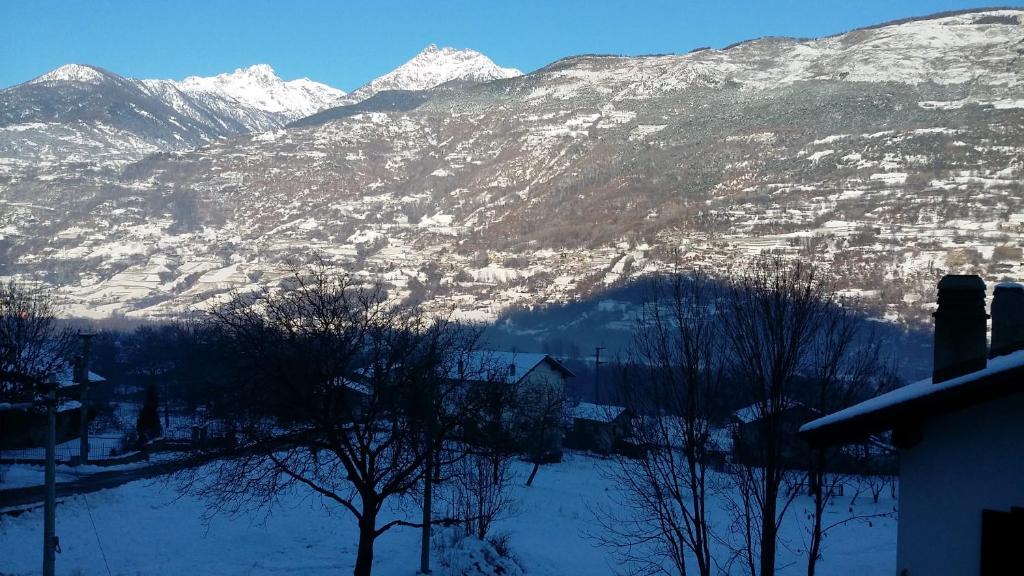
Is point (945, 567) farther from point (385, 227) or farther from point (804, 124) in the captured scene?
point (385, 227)

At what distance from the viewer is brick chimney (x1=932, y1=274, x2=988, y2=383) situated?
244 inches

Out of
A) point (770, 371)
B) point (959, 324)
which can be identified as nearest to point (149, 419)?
point (770, 371)

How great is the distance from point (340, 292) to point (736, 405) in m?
7.82

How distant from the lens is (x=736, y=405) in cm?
1409

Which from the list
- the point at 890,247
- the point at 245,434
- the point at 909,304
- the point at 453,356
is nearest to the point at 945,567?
the point at 245,434

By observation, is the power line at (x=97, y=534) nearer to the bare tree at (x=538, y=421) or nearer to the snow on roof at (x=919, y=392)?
the snow on roof at (x=919, y=392)

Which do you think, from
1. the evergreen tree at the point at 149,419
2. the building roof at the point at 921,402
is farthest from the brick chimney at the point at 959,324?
the evergreen tree at the point at 149,419

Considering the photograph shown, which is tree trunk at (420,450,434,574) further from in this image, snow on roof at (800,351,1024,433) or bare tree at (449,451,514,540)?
snow on roof at (800,351,1024,433)

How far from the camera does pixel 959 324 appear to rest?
6.31 meters

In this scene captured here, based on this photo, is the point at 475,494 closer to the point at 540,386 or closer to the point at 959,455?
the point at 959,455

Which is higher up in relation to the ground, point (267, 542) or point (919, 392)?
point (919, 392)

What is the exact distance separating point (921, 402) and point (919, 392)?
15 cm

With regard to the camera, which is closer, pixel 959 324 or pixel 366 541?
pixel 959 324

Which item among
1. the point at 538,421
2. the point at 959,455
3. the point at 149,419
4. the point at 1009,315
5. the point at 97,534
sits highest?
the point at 1009,315
